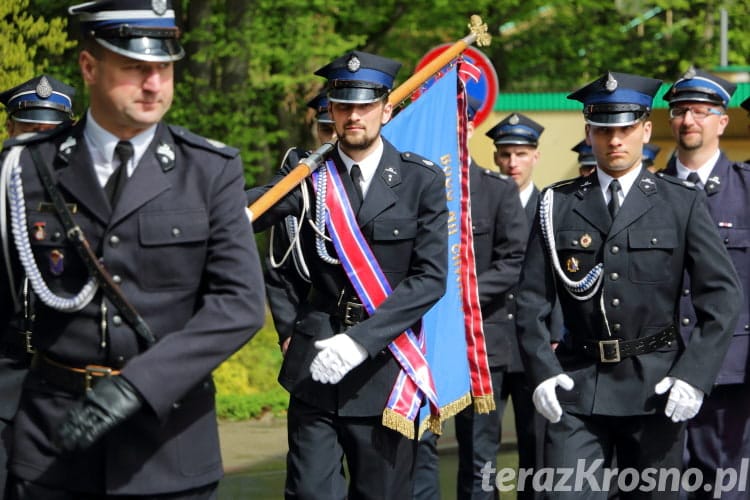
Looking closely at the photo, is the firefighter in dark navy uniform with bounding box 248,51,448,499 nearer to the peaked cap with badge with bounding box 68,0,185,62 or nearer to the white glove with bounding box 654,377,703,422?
the white glove with bounding box 654,377,703,422

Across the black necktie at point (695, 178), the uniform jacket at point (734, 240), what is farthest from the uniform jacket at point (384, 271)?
the black necktie at point (695, 178)

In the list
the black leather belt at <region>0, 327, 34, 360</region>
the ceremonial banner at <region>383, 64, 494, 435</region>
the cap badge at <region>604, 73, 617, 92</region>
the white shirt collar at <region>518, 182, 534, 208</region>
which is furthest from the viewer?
the white shirt collar at <region>518, 182, 534, 208</region>

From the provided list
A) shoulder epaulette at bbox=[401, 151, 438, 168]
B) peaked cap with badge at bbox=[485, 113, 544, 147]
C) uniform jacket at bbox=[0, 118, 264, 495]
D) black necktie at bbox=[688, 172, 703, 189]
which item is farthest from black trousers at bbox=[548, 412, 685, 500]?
peaked cap with badge at bbox=[485, 113, 544, 147]

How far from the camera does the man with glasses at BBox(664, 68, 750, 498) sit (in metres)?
7.54

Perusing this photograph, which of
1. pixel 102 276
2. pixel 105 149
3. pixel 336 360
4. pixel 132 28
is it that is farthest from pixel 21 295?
pixel 336 360

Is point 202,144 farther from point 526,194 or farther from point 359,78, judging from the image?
point 526,194

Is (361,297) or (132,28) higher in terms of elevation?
(132,28)

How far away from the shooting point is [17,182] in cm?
437

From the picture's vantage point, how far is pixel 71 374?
432 cm

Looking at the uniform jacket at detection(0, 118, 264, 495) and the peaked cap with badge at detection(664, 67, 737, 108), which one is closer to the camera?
the uniform jacket at detection(0, 118, 264, 495)

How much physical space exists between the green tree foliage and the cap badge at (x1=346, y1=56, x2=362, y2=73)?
3.53 m

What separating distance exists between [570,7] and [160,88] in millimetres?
20301

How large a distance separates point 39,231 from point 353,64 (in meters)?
2.72

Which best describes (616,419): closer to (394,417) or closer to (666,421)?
(666,421)
